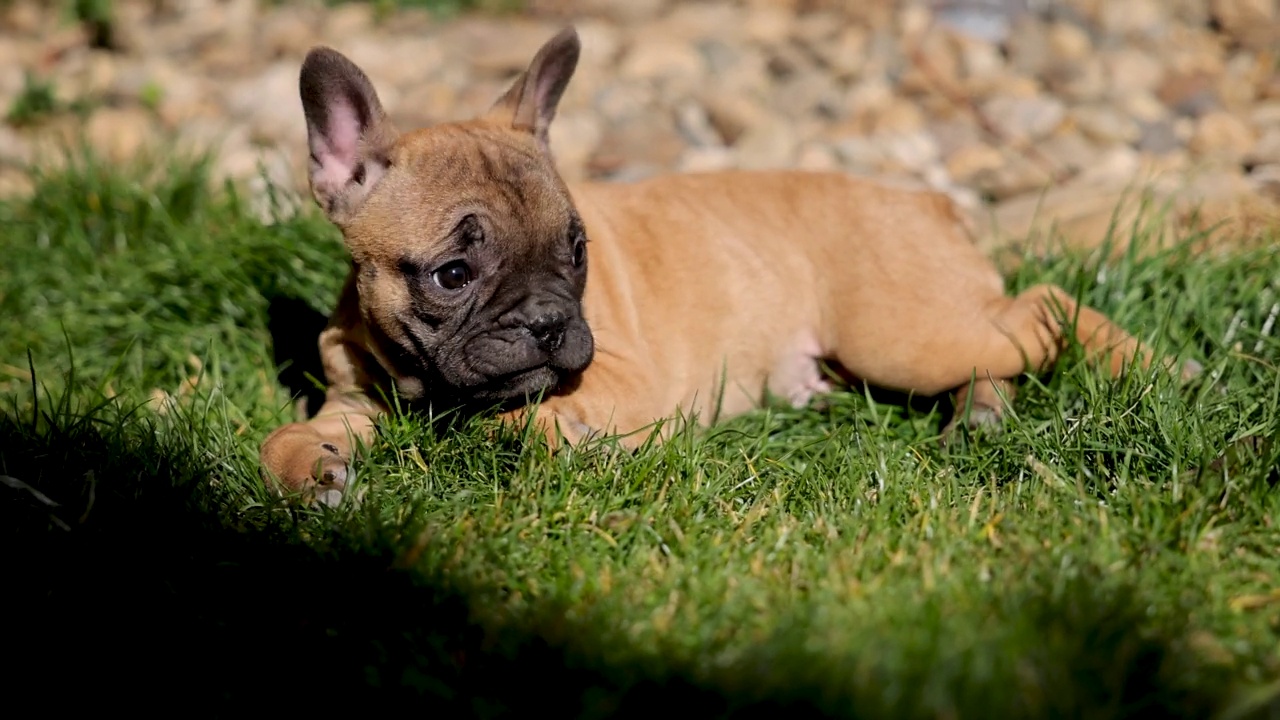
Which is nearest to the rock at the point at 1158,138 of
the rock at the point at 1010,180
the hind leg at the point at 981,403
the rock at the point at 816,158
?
the rock at the point at 1010,180

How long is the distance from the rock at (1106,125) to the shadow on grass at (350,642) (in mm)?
5229

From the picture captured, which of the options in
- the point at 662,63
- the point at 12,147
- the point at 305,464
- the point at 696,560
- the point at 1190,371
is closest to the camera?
the point at 696,560

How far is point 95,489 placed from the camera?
12.5ft

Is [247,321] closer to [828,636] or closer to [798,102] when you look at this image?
[828,636]

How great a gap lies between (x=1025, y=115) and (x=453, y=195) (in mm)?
5043

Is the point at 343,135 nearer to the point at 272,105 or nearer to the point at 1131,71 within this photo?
the point at 272,105

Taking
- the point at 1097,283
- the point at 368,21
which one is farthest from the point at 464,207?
the point at 368,21

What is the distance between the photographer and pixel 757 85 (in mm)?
8703

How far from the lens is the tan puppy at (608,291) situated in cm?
422

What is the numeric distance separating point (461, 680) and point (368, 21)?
305 inches

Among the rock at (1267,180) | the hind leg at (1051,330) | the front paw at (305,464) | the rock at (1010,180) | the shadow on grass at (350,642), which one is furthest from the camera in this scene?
the rock at (1010,180)

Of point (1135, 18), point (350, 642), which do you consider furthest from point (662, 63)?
point (350, 642)

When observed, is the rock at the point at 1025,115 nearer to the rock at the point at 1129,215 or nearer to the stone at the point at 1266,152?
the rock at the point at 1129,215

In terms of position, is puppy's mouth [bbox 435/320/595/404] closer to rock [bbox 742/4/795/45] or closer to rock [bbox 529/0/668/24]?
rock [bbox 742/4/795/45]
